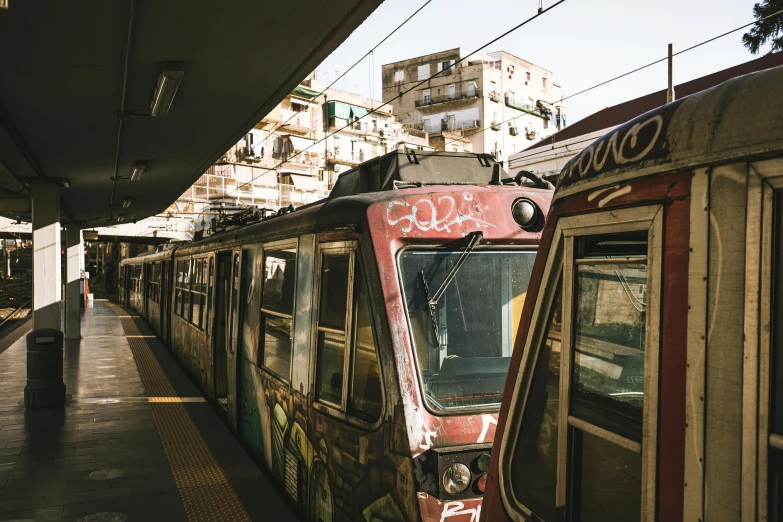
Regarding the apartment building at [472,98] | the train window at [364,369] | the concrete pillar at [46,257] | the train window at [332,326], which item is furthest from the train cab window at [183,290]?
the apartment building at [472,98]

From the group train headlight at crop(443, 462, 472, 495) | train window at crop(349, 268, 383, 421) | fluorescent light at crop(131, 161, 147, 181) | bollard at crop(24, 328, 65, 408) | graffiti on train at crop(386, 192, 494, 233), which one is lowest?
bollard at crop(24, 328, 65, 408)

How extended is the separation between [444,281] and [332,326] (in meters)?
0.87

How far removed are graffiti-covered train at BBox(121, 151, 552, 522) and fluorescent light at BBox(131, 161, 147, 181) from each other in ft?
19.1

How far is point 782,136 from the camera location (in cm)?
151

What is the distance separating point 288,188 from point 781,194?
155 feet

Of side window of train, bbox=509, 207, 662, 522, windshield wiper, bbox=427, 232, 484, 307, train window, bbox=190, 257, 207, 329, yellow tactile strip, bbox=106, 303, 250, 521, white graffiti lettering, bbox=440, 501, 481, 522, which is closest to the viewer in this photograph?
side window of train, bbox=509, 207, 662, 522

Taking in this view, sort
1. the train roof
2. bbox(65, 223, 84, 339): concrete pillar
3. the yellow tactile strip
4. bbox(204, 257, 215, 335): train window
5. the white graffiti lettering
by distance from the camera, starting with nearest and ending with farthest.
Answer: the train roof < the white graffiti lettering < the yellow tactile strip < bbox(204, 257, 215, 335): train window < bbox(65, 223, 84, 339): concrete pillar

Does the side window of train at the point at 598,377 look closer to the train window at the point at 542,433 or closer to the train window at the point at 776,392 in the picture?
the train window at the point at 542,433

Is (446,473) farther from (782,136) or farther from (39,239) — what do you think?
(39,239)

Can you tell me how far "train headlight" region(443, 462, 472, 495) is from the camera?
3.55m

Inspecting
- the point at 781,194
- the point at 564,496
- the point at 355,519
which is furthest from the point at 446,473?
the point at 781,194

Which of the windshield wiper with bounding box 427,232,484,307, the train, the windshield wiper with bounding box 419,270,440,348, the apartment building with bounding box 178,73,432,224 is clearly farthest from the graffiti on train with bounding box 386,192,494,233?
the apartment building with bounding box 178,73,432,224

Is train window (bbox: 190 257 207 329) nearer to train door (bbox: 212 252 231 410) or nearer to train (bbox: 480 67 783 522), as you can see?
train door (bbox: 212 252 231 410)

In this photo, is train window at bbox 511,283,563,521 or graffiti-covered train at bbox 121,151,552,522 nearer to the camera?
train window at bbox 511,283,563,521
